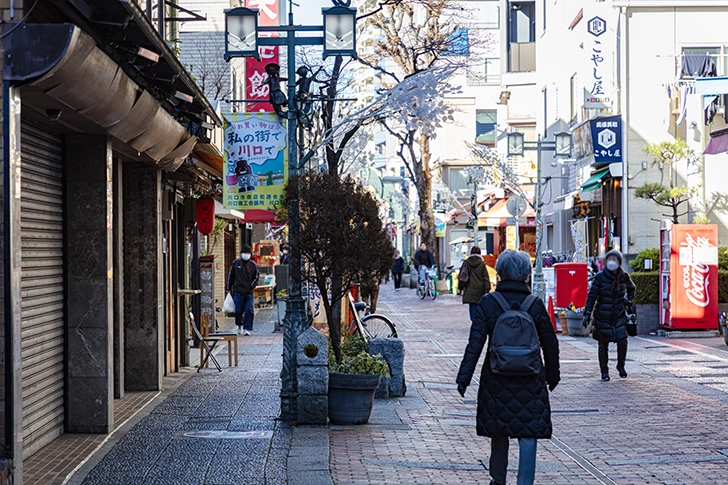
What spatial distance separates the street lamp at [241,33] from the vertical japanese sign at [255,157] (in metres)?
0.92

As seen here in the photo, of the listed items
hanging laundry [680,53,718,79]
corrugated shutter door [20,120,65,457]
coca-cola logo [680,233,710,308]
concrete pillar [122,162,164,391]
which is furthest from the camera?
hanging laundry [680,53,718,79]

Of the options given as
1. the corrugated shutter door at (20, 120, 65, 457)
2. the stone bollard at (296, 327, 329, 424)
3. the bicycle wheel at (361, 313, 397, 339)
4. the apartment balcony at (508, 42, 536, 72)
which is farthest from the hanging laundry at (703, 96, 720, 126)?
the apartment balcony at (508, 42, 536, 72)

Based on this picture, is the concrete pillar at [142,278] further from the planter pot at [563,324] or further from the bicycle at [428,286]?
the bicycle at [428,286]

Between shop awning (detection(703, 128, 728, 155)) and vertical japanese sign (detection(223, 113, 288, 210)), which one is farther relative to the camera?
shop awning (detection(703, 128, 728, 155))

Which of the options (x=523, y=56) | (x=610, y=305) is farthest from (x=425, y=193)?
(x=610, y=305)

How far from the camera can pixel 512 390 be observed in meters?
7.05

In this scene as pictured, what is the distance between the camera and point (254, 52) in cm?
1205

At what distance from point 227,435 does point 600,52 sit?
68.0 ft

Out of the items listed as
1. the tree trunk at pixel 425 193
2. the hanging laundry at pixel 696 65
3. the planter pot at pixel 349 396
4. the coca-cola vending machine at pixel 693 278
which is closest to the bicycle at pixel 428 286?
the tree trunk at pixel 425 193

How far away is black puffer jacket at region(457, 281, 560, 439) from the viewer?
276 inches

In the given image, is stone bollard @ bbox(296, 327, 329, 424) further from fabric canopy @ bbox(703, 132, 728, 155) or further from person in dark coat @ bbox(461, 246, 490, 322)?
fabric canopy @ bbox(703, 132, 728, 155)

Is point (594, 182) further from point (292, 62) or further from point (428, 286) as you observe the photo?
point (292, 62)

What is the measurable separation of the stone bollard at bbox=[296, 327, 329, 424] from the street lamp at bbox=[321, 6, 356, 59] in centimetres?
340

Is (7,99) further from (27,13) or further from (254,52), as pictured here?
(254,52)
